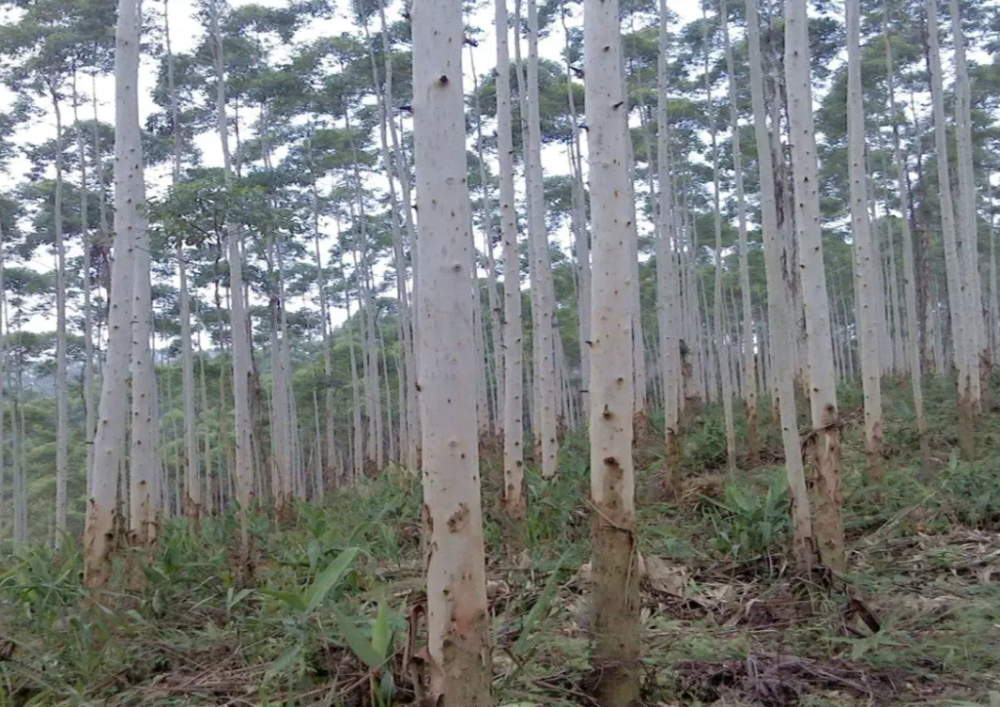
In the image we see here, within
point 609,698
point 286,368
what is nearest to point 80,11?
point 286,368

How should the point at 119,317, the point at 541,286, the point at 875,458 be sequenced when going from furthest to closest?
the point at 541,286 < the point at 875,458 < the point at 119,317

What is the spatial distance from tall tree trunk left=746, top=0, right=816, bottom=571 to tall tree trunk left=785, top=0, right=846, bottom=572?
108mm

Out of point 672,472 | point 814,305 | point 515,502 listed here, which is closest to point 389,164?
point 672,472

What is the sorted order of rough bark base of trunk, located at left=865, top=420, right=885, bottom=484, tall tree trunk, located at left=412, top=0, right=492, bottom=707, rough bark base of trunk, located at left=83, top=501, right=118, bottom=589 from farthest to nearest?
rough bark base of trunk, located at left=865, top=420, right=885, bottom=484, rough bark base of trunk, located at left=83, top=501, right=118, bottom=589, tall tree trunk, located at left=412, top=0, right=492, bottom=707

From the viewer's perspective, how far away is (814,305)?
215 inches

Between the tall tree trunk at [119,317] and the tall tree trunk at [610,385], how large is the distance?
141 inches

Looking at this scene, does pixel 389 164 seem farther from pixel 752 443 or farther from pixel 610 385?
pixel 610 385

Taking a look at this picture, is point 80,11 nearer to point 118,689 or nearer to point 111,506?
point 111,506

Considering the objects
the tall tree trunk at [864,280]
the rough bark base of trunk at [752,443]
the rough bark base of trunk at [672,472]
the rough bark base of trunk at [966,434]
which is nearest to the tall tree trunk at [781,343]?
the tall tree trunk at [864,280]

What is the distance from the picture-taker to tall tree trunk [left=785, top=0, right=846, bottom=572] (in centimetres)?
532

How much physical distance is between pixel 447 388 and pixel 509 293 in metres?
5.76

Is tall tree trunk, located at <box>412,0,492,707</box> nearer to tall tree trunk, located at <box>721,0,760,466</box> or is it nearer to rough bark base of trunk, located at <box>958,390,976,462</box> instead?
rough bark base of trunk, located at <box>958,390,976,462</box>

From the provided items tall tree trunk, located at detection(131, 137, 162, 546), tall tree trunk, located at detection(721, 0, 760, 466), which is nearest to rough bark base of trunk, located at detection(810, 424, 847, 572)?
tall tree trunk, located at detection(131, 137, 162, 546)

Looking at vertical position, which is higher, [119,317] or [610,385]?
[119,317]
